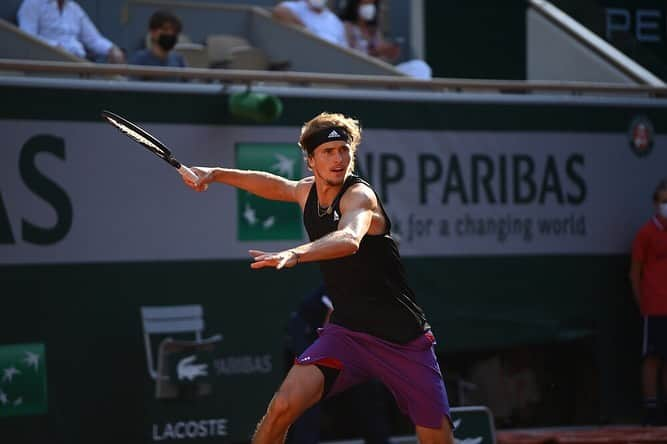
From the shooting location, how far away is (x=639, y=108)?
10.4 meters

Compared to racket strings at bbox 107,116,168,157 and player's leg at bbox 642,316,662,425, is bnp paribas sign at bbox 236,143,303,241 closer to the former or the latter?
racket strings at bbox 107,116,168,157

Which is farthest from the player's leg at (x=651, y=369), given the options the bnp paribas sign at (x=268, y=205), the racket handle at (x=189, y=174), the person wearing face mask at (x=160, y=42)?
the racket handle at (x=189, y=174)

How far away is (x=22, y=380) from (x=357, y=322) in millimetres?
3146

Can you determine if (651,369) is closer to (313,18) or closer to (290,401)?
(313,18)

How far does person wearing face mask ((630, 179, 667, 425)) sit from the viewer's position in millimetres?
9938

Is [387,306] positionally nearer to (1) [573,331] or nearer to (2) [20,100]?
(2) [20,100]

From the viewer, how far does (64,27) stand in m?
9.89

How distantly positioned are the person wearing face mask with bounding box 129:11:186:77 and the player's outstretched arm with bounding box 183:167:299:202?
3403 millimetres

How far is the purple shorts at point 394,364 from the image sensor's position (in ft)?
19.4

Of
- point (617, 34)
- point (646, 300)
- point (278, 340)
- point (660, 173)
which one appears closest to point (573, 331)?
point (646, 300)

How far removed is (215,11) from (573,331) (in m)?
4.32

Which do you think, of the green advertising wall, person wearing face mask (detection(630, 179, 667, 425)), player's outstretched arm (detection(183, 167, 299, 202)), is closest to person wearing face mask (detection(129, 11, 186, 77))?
the green advertising wall

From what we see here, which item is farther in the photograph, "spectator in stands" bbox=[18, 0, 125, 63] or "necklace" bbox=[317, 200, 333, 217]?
"spectator in stands" bbox=[18, 0, 125, 63]

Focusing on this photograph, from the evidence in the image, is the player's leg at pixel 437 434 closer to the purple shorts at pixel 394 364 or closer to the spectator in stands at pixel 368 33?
the purple shorts at pixel 394 364
